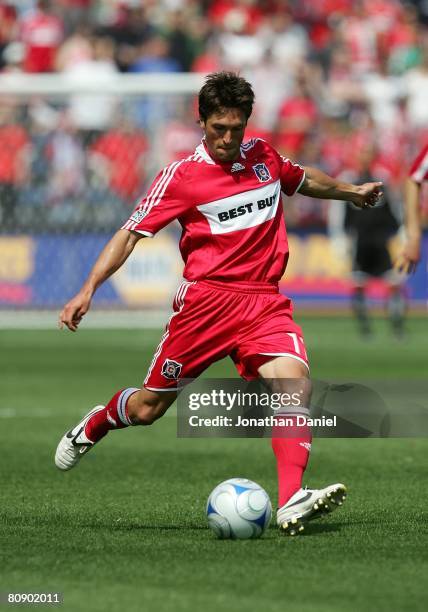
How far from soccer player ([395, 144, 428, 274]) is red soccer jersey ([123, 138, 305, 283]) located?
2.35ft

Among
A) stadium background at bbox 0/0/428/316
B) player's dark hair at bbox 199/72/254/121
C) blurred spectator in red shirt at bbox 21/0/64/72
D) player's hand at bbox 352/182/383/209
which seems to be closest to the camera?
player's dark hair at bbox 199/72/254/121

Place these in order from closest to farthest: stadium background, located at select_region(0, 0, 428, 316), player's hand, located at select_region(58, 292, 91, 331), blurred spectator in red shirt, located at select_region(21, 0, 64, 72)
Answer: player's hand, located at select_region(58, 292, 91, 331), stadium background, located at select_region(0, 0, 428, 316), blurred spectator in red shirt, located at select_region(21, 0, 64, 72)

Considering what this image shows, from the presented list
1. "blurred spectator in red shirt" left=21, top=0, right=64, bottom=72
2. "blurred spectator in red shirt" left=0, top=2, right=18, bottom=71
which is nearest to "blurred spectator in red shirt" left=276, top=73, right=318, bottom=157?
"blurred spectator in red shirt" left=21, top=0, right=64, bottom=72

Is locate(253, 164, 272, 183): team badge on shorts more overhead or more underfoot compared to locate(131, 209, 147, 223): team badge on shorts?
more overhead

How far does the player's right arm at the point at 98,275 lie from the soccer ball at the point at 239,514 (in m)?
1.08

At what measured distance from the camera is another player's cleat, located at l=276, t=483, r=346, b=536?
6.53 metres

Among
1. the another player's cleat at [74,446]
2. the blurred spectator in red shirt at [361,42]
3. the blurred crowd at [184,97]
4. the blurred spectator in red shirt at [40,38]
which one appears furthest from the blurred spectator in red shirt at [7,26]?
the another player's cleat at [74,446]

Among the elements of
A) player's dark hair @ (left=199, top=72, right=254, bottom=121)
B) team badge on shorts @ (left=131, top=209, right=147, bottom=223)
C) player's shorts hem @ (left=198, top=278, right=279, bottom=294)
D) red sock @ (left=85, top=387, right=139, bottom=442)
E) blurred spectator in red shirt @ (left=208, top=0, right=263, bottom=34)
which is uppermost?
blurred spectator in red shirt @ (left=208, top=0, right=263, bottom=34)

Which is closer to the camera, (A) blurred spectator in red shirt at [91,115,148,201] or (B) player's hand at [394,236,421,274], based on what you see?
(B) player's hand at [394,236,421,274]

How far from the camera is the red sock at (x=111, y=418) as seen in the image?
7340 mm

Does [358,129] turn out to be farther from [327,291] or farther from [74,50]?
[74,50]

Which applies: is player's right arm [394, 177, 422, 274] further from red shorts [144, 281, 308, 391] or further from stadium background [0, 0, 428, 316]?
stadium background [0, 0, 428, 316]

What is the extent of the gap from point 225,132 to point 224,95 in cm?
18

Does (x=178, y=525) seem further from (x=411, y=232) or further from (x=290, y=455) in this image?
(x=411, y=232)
